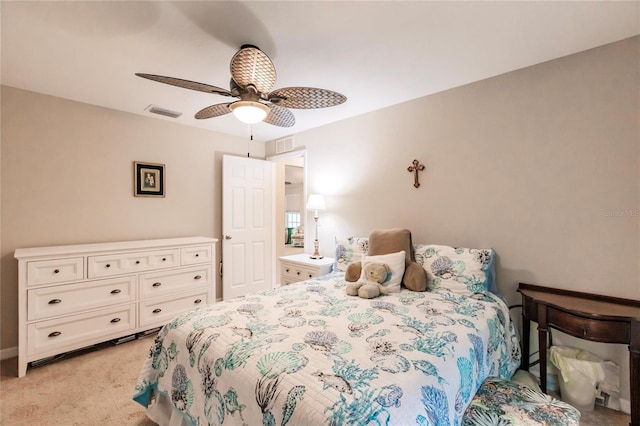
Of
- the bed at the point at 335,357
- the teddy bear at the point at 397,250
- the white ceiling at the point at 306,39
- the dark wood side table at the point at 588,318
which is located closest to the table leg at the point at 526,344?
the dark wood side table at the point at 588,318

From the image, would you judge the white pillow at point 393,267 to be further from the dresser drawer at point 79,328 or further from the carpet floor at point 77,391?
the dresser drawer at point 79,328

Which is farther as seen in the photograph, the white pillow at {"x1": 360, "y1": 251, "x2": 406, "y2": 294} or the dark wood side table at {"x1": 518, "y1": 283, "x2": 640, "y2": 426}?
the white pillow at {"x1": 360, "y1": 251, "x2": 406, "y2": 294}

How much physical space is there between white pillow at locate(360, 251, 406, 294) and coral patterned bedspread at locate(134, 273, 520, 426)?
0.15 m

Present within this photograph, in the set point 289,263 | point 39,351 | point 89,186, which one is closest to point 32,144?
point 89,186

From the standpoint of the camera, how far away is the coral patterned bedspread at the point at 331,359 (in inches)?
39.7

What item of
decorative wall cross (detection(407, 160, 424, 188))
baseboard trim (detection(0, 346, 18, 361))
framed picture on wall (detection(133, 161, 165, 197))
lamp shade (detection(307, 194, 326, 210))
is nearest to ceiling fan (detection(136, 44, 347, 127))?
decorative wall cross (detection(407, 160, 424, 188))

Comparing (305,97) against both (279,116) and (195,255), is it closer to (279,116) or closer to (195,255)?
(279,116)

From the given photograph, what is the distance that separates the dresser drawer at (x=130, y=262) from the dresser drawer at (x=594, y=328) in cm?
338

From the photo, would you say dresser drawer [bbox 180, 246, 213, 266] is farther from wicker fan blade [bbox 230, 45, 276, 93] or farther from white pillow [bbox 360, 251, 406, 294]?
wicker fan blade [bbox 230, 45, 276, 93]

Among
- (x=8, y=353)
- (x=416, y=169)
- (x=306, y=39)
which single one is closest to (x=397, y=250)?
(x=416, y=169)

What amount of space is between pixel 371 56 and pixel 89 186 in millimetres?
3049

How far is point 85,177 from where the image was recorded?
2.89 meters

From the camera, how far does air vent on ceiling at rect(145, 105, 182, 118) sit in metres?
3.04

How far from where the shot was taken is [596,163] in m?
1.93
